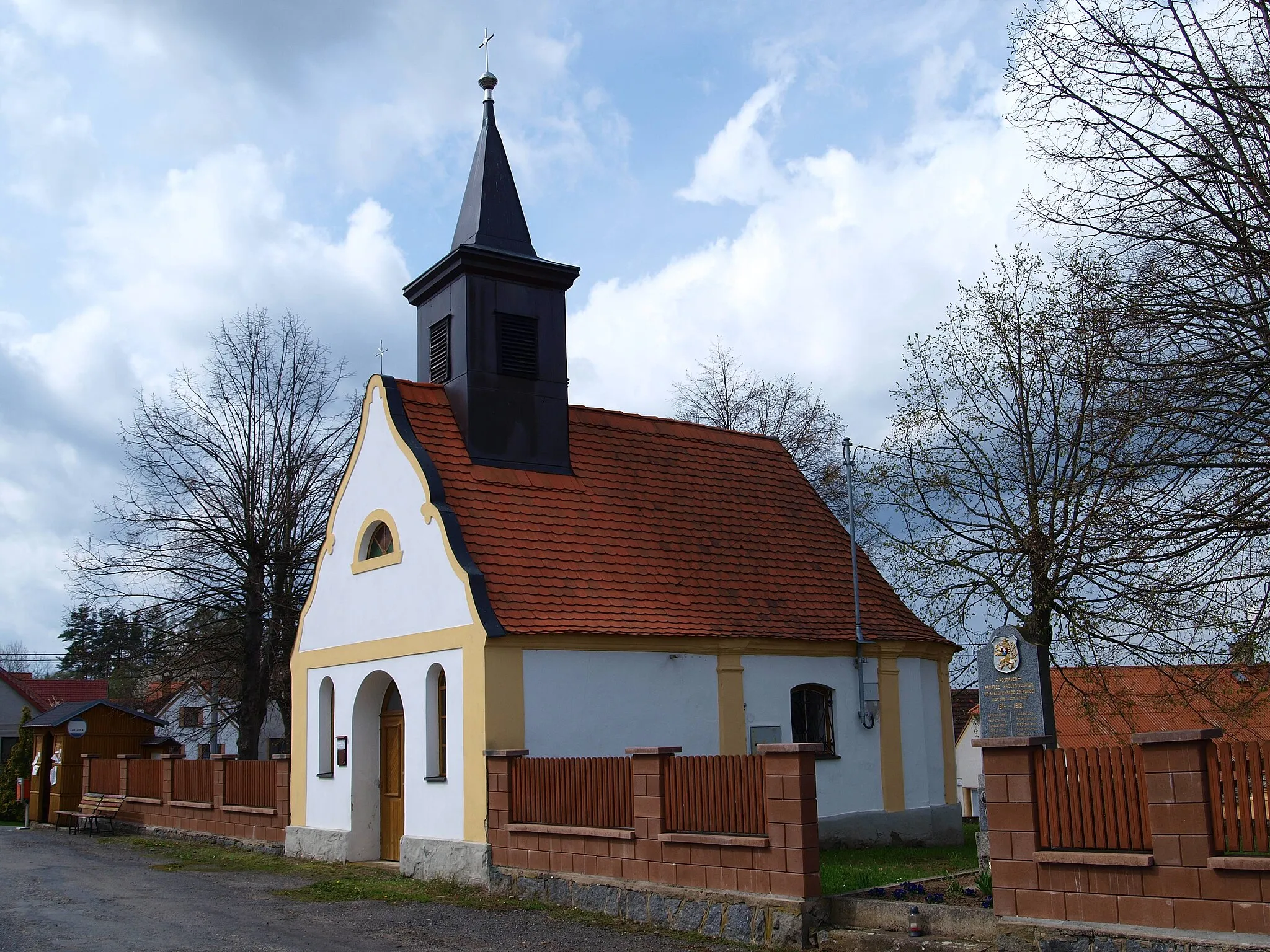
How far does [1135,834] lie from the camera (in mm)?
8961

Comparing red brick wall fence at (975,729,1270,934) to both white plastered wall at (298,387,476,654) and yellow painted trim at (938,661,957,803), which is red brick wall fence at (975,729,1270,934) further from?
yellow painted trim at (938,661,957,803)

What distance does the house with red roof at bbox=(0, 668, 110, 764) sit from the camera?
5044 cm

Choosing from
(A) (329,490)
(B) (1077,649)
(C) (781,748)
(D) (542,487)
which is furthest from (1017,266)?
(A) (329,490)

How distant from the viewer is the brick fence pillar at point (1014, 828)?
950cm

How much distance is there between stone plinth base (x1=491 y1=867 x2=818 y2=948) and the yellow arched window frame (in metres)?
5.38

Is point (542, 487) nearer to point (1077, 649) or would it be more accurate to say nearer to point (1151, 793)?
point (1077, 649)

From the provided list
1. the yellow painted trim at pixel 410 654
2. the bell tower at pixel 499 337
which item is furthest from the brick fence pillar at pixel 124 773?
the bell tower at pixel 499 337

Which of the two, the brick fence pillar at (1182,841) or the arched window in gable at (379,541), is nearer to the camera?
the brick fence pillar at (1182,841)

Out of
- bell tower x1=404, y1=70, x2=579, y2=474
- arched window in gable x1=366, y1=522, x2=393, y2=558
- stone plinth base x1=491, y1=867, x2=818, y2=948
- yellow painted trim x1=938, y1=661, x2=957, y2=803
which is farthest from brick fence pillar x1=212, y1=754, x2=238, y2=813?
yellow painted trim x1=938, y1=661, x2=957, y2=803

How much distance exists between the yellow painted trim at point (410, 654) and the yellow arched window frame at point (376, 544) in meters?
1.07

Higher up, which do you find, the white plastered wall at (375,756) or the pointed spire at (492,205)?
the pointed spire at (492,205)

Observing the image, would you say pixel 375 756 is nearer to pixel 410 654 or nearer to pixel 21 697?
pixel 410 654

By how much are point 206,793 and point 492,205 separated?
1235cm

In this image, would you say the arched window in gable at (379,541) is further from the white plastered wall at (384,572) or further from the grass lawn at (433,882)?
the grass lawn at (433,882)
